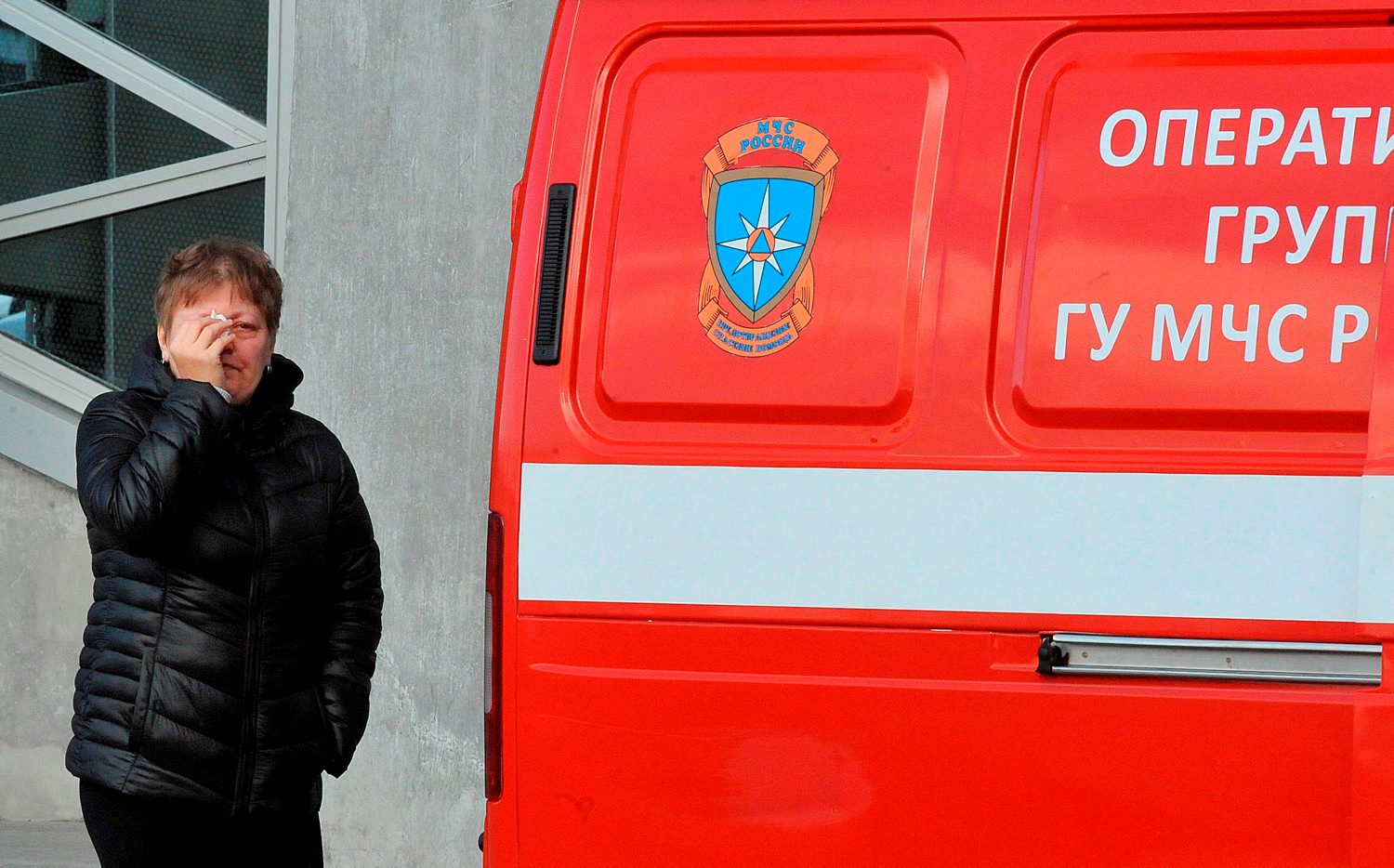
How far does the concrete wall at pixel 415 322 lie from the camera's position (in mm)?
4723

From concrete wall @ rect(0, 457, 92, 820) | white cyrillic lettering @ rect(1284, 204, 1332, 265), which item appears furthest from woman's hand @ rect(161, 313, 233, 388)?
concrete wall @ rect(0, 457, 92, 820)

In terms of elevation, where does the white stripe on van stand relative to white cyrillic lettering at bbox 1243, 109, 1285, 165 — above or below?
below

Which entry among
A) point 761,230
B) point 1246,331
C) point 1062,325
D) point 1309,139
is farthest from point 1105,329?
point 761,230

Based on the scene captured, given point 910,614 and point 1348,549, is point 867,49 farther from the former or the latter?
point 1348,549

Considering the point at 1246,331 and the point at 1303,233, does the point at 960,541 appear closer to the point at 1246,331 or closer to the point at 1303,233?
the point at 1246,331

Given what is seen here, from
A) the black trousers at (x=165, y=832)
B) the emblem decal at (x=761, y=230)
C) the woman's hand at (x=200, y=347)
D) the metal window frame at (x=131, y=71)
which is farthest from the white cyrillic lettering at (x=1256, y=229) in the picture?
the metal window frame at (x=131, y=71)

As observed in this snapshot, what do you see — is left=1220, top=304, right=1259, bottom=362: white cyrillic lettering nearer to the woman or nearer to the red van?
the red van

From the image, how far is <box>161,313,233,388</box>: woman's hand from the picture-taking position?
2.19 m

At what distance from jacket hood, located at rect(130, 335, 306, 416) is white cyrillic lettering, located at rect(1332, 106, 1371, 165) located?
1732mm

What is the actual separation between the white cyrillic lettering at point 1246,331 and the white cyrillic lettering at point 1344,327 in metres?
0.11

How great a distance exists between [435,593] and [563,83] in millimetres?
2655

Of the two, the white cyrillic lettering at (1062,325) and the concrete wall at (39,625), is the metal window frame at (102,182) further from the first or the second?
the white cyrillic lettering at (1062,325)

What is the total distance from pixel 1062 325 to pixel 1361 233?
46cm

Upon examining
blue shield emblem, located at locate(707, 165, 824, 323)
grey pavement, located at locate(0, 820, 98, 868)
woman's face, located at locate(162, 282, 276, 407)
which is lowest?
grey pavement, located at locate(0, 820, 98, 868)
